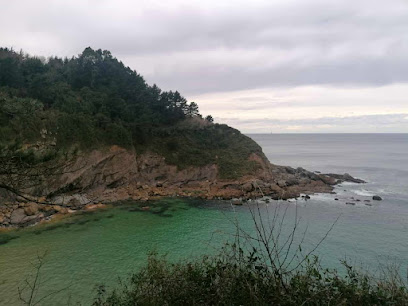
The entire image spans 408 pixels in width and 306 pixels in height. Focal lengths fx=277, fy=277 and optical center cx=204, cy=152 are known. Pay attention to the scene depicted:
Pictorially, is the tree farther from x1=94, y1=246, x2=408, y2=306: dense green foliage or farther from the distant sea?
x1=94, y1=246, x2=408, y2=306: dense green foliage

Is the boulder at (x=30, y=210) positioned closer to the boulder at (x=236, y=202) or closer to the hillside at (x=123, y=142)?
the hillside at (x=123, y=142)

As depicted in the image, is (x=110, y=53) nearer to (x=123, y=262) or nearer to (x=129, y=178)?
(x=129, y=178)

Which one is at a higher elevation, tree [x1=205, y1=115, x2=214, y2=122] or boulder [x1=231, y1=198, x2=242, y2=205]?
tree [x1=205, y1=115, x2=214, y2=122]

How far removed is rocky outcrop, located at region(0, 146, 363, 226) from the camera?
25588 millimetres

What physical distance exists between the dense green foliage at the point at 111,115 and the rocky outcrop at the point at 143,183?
114cm

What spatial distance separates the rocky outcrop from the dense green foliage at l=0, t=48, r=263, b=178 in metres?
1.14

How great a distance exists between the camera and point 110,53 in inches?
1676

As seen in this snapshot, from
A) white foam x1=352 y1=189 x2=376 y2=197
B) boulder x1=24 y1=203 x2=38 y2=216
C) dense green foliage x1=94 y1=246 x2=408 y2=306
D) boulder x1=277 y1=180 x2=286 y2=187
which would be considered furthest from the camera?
boulder x1=277 y1=180 x2=286 y2=187

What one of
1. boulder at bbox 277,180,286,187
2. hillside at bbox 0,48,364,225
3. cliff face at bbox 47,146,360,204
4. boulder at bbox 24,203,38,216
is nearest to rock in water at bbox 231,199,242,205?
cliff face at bbox 47,146,360,204

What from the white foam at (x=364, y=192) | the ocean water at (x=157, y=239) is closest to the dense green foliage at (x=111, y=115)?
the ocean water at (x=157, y=239)

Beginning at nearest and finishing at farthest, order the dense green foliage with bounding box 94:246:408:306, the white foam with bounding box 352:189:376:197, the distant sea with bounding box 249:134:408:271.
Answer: the dense green foliage with bounding box 94:246:408:306, the distant sea with bounding box 249:134:408:271, the white foam with bounding box 352:189:376:197

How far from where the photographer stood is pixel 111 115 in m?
33.8

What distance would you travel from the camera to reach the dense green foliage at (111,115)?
28.3 metres

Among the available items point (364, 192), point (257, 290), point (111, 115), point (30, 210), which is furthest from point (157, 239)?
point (364, 192)
